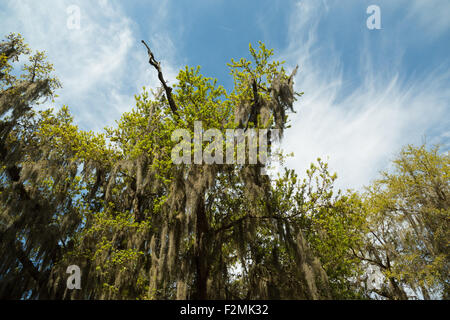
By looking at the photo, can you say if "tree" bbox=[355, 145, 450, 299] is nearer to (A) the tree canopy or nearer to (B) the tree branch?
(A) the tree canopy

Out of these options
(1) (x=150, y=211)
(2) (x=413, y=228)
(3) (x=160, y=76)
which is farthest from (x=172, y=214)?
(2) (x=413, y=228)

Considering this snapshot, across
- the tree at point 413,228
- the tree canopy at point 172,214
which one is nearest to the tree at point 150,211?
the tree canopy at point 172,214

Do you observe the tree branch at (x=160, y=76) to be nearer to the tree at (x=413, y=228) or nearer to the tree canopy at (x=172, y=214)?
the tree canopy at (x=172, y=214)

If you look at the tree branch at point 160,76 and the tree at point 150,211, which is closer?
the tree at point 150,211

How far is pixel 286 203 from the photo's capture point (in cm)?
823

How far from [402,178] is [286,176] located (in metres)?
10.1

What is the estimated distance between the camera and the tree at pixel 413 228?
11.5 m

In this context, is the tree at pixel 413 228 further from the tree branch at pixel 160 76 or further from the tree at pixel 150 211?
the tree branch at pixel 160 76

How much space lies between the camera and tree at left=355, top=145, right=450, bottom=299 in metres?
11.5

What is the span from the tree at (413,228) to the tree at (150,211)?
7.27 metres

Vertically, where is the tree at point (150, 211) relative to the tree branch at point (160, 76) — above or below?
below

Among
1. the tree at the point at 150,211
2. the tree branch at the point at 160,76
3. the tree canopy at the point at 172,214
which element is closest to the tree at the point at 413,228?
the tree canopy at the point at 172,214
